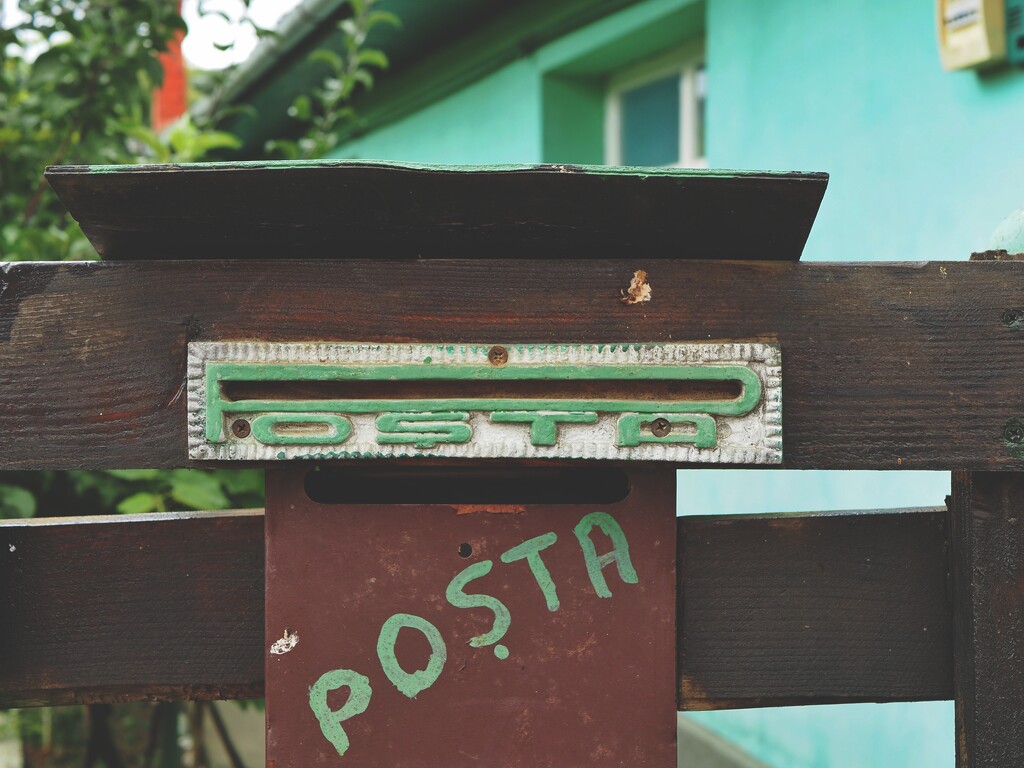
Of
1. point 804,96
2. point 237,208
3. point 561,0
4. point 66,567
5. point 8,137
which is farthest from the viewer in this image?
point 561,0

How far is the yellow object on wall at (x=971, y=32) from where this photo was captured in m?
1.88

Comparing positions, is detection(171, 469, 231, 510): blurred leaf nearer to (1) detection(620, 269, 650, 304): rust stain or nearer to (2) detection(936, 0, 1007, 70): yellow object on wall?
(1) detection(620, 269, 650, 304): rust stain

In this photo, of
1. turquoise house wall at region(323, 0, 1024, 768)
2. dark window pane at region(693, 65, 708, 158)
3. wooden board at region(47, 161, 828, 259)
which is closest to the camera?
wooden board at region(47, 161, 828, 259)

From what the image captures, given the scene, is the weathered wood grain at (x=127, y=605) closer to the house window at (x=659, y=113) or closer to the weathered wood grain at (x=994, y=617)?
the weathered wood grain at (x=994, y=617)

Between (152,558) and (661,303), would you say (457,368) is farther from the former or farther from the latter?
(152,558)

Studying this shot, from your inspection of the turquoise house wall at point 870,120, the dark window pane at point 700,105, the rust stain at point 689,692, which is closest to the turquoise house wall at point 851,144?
the turquoise house wall at point 870,120

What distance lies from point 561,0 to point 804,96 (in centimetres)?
125

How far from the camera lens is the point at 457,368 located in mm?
931

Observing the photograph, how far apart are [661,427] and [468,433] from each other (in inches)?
7.4

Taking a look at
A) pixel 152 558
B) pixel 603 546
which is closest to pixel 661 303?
pixel 603 546

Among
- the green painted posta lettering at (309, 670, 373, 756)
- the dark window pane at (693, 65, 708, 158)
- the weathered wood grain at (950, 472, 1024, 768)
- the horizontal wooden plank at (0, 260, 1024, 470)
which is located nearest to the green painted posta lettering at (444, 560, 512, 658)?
the green painted posta lettering at (309, 670, 373, 756)

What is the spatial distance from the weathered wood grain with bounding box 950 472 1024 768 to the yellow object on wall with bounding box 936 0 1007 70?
123 centimetres

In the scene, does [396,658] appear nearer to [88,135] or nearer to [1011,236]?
[1011,236]

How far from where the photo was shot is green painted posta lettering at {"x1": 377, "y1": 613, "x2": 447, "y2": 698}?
0.99m
